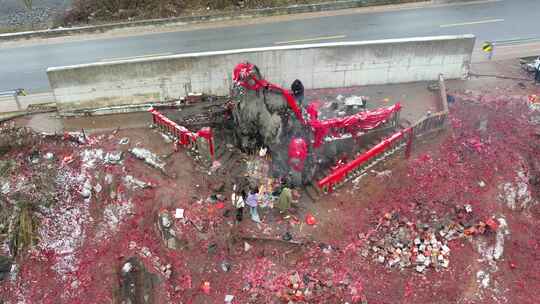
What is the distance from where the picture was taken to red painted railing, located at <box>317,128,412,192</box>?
12531 millimetres

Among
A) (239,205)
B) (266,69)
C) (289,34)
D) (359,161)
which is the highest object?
(289,34)

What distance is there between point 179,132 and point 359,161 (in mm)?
5823

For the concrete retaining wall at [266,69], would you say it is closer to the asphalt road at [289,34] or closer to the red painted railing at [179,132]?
the red painted railing at [179,132]

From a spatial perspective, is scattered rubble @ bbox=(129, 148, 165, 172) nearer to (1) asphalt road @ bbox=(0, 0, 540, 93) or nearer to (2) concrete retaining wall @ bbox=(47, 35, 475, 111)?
(2) concrete retaining wall @ bbox=(47, 35, 475, 111)

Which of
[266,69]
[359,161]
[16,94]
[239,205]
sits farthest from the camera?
[16,94]

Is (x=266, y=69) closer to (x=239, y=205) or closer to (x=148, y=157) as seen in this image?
(x=148, y=157)

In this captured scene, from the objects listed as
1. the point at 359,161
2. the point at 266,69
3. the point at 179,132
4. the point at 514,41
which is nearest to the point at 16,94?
the point at 179,132

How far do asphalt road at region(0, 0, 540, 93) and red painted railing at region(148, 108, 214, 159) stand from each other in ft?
17.8

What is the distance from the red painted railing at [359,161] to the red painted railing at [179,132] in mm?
3622

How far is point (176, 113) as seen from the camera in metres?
15.5

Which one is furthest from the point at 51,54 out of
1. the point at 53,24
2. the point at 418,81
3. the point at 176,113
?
the point at 418,81

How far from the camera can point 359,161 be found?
508 inches

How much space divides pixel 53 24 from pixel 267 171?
16.2 m

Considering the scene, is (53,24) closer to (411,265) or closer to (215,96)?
(215,96)
